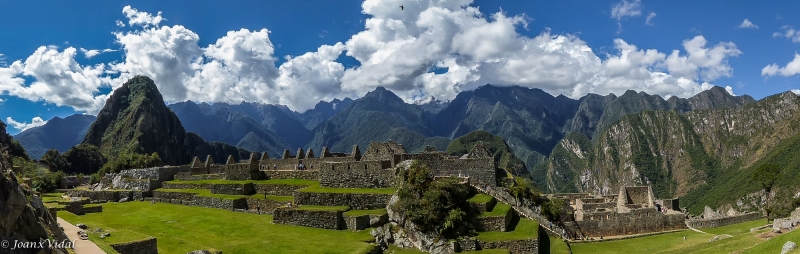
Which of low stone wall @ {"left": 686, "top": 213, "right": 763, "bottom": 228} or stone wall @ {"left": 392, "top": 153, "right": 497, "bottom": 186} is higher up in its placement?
stone wall @ {"left": 392, "top": 153, "right": 497, "bottom": 186}

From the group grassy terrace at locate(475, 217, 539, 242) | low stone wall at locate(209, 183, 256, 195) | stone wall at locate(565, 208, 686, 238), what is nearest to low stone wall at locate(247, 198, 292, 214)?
low stone wall at locate(209, 183, 256, 195)

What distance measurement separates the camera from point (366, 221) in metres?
20.7

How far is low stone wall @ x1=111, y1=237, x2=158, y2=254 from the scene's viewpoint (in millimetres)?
13891

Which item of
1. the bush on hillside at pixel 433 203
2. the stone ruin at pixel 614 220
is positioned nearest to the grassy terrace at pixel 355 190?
the bush on hillside at pixel 433 203

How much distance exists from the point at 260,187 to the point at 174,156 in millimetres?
152491

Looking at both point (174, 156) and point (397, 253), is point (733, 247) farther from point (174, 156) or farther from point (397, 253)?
point (174, 156)

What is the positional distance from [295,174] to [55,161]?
77989 millimetres

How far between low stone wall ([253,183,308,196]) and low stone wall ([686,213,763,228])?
28980 mm

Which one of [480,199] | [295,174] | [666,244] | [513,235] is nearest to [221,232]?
[295,174]

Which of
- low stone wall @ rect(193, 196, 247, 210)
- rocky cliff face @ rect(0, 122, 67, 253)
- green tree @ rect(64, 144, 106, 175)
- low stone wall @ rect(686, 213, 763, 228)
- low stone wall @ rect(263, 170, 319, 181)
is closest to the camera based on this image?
rocky cliff face @ rect(0, 122, 67, 253)

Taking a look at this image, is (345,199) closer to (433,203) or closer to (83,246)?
(433,203)

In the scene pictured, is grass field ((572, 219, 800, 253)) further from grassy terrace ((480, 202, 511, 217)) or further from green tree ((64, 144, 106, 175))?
green tree ((64, 144, 106, 175))

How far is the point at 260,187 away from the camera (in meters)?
29.2

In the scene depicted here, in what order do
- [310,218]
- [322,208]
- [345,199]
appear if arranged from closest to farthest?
[310,218] → [322,208] → [345,199]
